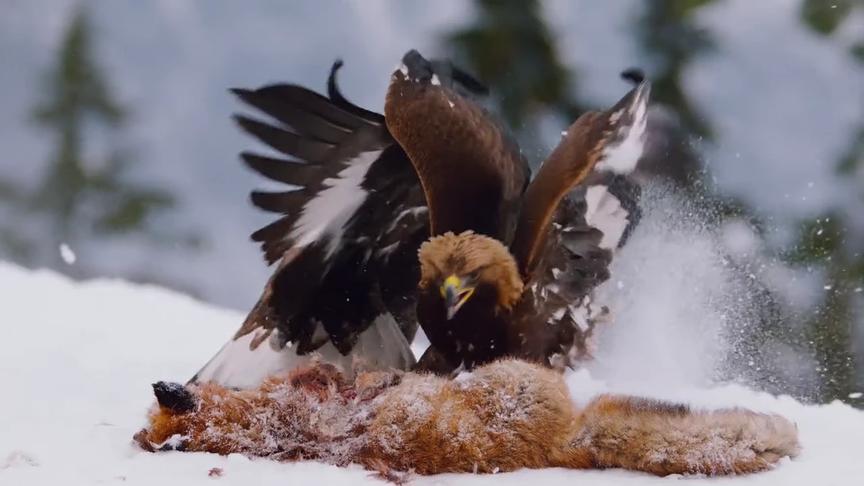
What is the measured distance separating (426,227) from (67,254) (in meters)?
3.99

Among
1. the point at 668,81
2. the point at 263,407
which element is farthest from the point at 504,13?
the point at 263,407

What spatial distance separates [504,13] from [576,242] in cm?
231

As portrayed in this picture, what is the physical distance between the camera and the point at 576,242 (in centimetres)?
283

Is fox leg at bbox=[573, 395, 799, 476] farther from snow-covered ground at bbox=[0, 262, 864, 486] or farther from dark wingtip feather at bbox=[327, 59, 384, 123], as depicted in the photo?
dark wingtip feather at bbox=[327, 59, 384, 123]

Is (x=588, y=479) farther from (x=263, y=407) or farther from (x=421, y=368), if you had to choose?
(x=421, y=368)

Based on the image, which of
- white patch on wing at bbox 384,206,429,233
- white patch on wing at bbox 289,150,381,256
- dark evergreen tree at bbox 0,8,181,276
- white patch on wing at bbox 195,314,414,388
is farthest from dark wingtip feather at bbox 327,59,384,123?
dark evergreen tree at bbox 0,8,181,276

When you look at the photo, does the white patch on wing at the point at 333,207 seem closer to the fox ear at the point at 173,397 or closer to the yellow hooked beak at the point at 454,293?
the yellow hooked beak at the point at 454,293

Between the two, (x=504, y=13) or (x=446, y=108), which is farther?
(x=504, y=13)

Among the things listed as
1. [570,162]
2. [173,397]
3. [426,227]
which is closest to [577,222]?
[570,162]

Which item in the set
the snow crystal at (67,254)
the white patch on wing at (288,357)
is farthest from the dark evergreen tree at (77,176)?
the white patch on wing at (288,357)

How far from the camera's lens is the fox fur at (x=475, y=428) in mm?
1797

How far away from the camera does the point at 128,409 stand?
2.43 metres

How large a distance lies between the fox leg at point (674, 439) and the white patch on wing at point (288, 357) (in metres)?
0.89

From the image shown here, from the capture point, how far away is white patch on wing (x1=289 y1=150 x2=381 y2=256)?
9.14 feet
